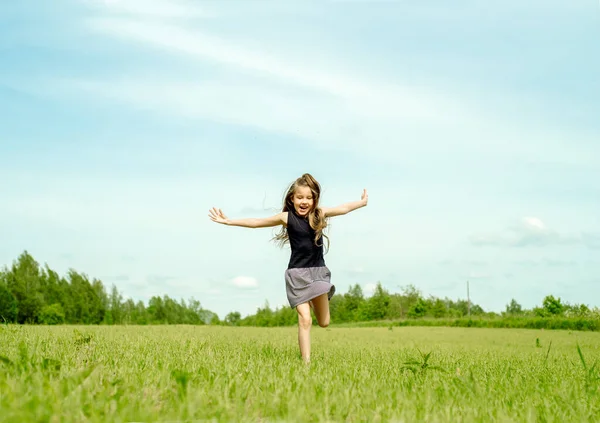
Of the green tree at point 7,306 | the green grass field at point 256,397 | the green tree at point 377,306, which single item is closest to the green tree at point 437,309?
the green tree at point 377,306

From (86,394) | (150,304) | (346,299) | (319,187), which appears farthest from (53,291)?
(86,394)

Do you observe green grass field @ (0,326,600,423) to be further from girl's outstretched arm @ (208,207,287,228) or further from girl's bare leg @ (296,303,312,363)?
girl's outstretched arm @ (208,207,287,228)

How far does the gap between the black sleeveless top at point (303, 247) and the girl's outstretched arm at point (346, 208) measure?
1.20 ft

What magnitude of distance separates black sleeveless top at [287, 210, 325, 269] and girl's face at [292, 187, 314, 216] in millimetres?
153

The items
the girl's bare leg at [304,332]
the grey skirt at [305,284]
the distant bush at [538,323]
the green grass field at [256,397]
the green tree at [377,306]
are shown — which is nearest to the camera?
the green grass field at [256,397]

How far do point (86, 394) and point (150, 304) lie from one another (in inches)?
2484

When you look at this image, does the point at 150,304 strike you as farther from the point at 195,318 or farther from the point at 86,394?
the point at 86,394

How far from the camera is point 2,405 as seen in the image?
2691 mm

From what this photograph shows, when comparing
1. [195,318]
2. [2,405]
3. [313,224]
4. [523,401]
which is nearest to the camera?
[2,405]

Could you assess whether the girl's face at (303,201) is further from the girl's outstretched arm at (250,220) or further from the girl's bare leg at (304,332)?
the girl's bare leg at (304,332)

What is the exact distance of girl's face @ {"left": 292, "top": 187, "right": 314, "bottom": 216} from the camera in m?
7.30

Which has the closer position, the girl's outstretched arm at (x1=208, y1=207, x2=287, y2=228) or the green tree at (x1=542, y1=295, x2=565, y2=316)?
the girl's outstretched arm at (x1=208, y1=207, x2=287, y2=228)

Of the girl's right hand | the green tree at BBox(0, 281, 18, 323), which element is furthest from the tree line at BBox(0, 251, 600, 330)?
the girl's right hand

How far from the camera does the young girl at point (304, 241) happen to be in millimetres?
6930
